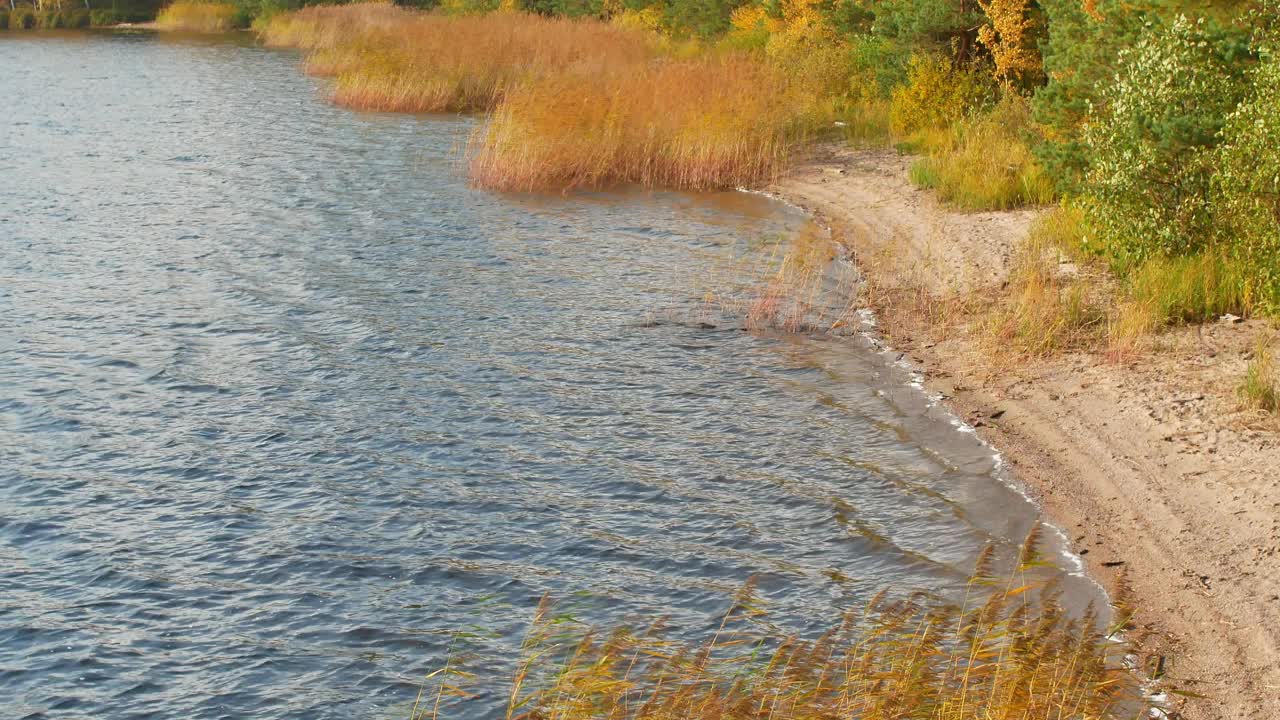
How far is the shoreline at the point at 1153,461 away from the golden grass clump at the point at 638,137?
8.68 meters

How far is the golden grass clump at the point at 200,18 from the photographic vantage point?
75688 mm

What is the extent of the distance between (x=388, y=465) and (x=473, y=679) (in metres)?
4.52

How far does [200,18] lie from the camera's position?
76.1 m

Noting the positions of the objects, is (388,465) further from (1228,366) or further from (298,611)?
(1228,366)

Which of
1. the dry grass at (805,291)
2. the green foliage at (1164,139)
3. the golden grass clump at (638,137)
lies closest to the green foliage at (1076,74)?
the green foliage at (1164,139)

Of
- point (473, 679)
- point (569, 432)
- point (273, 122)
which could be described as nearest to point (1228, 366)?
point (569, 432)

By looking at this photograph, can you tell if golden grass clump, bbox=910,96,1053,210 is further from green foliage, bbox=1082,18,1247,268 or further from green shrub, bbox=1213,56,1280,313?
green shrub, bbox=1213,56,1280,313

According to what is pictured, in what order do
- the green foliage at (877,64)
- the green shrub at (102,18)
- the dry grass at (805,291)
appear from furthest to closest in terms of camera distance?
the green shrub at (102,18) → the green foliage at (877,64) → the dry grass at (805,291)

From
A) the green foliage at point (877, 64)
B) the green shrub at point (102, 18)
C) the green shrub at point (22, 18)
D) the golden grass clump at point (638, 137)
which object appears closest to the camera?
the golden grass clump at point (638, 137)

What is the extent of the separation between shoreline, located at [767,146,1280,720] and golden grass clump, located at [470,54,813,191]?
8678 mm

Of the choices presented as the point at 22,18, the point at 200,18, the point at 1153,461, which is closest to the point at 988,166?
the point at 1153,461

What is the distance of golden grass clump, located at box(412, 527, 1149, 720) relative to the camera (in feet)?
26.2

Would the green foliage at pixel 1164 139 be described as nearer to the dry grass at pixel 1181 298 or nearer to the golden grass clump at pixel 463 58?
the dry grass at pixel 1181 298

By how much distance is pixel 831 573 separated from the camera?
1057cm
